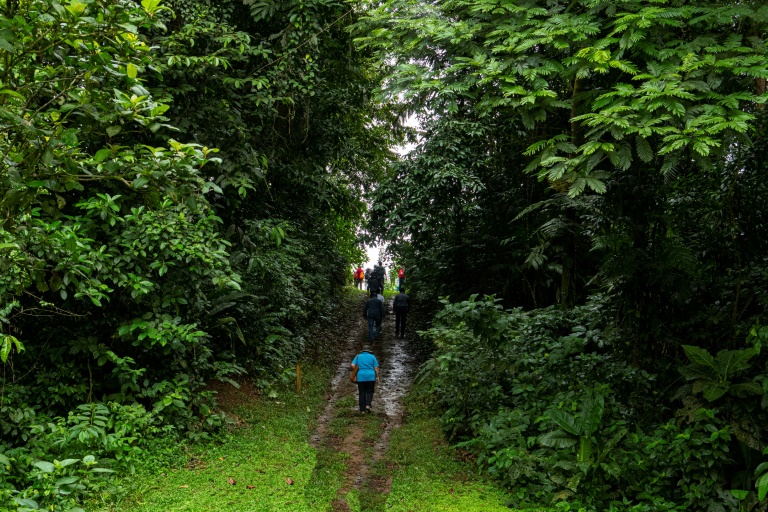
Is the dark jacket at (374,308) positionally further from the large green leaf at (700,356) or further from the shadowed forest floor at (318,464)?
the large green leaf at (700,356)

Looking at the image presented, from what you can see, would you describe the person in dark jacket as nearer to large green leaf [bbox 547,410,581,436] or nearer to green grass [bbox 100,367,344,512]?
green grass [bbox 100,367,344,512]

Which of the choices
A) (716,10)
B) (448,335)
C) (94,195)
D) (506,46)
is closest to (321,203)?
(448,335)

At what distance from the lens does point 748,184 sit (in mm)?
6309

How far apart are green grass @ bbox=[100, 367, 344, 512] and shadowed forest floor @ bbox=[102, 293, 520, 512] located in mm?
12

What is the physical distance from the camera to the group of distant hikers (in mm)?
9922

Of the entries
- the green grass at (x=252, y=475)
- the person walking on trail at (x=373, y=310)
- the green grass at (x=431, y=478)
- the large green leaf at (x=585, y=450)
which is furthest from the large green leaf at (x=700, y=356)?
the person walking on trail at (x=373, y=310)

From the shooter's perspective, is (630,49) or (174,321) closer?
(630,49)

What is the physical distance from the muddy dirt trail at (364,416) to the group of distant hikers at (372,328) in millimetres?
287

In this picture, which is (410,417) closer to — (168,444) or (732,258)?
(168,444)

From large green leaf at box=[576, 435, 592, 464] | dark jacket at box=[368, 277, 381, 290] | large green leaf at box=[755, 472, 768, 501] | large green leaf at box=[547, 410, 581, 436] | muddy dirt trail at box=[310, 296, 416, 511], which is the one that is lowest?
muddy dirt trail at box=[310, 296, 416, 511]

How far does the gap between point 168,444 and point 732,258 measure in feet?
24.2

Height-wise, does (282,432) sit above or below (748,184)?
below

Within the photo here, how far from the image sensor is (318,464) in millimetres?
7578

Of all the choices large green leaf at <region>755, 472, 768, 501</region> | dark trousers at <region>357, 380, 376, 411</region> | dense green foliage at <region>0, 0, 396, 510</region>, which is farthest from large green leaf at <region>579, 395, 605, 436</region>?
dark trousers at <region>357, 380, 376, 411</region>
